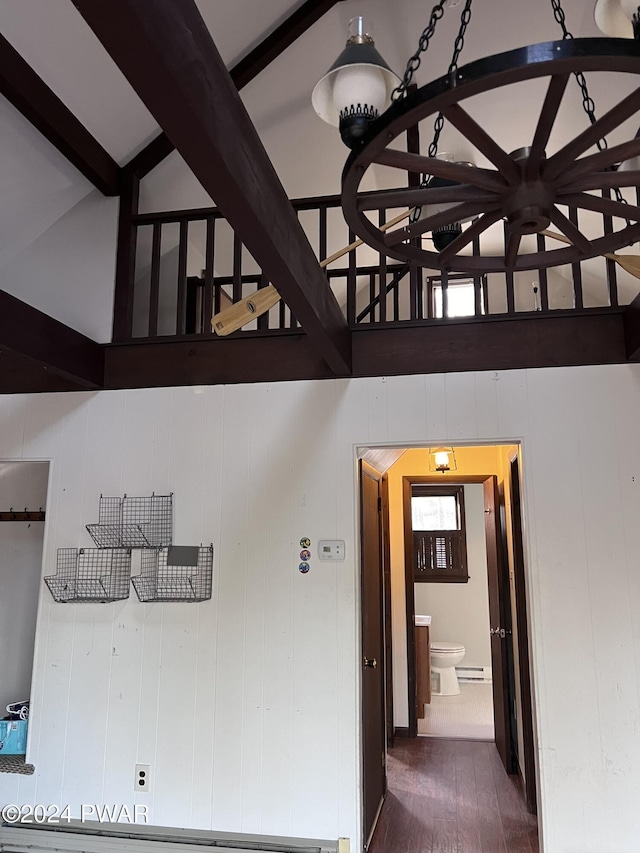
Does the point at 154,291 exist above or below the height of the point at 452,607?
above

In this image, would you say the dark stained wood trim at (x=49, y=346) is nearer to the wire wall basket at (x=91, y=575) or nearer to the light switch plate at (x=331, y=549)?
the wire wall basket at (x=91, y=575)

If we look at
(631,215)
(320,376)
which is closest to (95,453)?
(320,376)

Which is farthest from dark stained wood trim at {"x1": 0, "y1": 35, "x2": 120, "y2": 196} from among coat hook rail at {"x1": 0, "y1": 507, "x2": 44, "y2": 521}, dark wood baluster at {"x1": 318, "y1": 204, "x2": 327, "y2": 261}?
coat hook rail at {"x1": 0, "y1": 507, "x2": 44, "y2": 521}

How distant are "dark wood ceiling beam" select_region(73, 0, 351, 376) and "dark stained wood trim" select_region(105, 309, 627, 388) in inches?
48.5

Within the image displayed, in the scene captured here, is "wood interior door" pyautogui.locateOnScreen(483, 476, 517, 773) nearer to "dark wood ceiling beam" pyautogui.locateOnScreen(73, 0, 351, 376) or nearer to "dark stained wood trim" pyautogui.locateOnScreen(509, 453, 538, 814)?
"dark stained wood trim" pyautogui.locateOnScreen(509, 453, 538, 814)

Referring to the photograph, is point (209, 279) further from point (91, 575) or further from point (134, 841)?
point (134, 841)

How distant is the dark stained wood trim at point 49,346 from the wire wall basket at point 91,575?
3.10ft

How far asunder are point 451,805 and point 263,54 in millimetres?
4751

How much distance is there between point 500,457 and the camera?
4906 mm

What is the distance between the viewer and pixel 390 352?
340 centimetres

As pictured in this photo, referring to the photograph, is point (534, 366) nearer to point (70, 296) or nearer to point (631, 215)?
point (631, 215)

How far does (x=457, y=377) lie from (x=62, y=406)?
7.43ft

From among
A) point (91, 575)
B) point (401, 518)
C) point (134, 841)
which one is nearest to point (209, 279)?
point (91, 575)

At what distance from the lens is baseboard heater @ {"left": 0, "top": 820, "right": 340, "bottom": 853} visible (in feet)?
10.1
